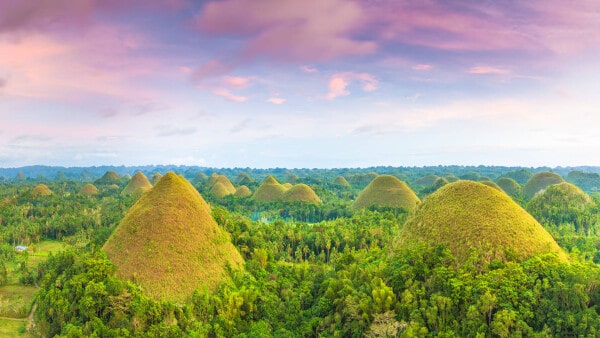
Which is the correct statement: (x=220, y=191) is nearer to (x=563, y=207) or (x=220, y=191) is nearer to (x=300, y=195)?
(x=300, y=195)

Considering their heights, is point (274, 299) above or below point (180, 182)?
below

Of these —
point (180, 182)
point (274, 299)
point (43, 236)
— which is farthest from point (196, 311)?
point (43, 236)

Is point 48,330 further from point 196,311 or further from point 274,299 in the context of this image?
point 274,299

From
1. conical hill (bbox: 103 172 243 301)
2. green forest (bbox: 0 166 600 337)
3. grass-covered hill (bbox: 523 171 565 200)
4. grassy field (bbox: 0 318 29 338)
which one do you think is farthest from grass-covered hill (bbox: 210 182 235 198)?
grass-covered hill (bbox: 523 171 565 200)

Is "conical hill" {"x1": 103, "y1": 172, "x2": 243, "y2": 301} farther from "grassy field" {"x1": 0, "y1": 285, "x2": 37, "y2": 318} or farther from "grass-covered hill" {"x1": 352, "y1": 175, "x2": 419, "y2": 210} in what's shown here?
"grass-covered hill" {"x1": 352, "y1": 175, "x2": 419, "y2": 210}

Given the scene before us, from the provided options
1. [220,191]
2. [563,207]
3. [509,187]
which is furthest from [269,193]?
[509,187]
